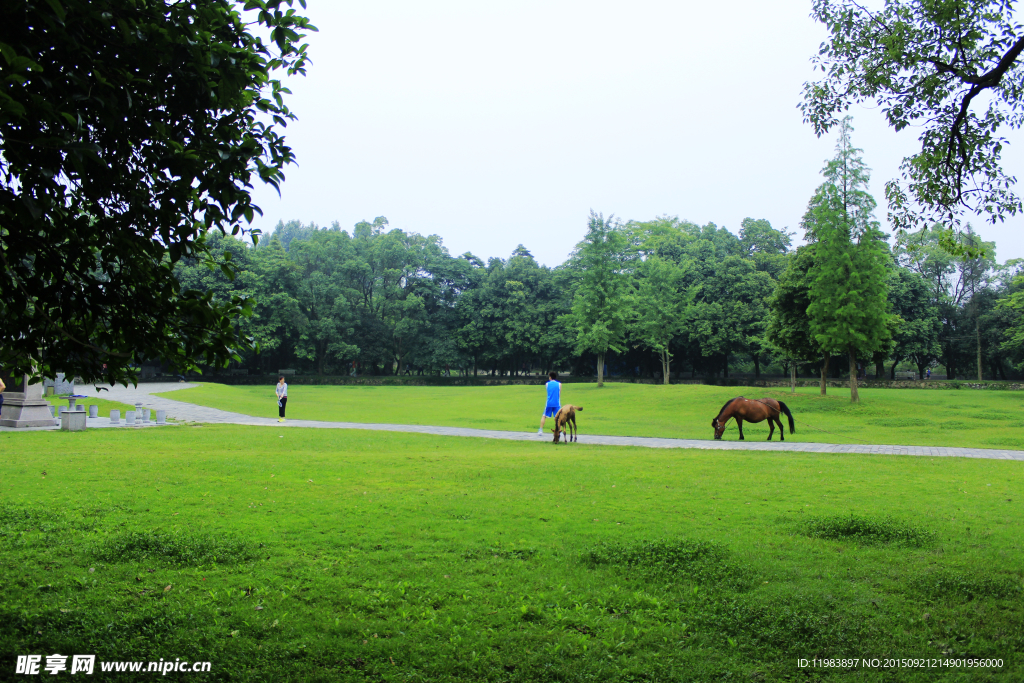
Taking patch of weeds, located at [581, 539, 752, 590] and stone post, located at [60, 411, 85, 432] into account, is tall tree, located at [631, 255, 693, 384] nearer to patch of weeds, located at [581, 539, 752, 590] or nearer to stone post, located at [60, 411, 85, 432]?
stone post, located at [60, 411, 85, 432]

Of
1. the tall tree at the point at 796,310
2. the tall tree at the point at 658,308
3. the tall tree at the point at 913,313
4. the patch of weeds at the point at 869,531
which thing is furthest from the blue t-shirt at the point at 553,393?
the tall tree at the point at 913,313

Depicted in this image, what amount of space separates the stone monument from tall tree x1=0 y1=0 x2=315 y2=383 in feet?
62.6

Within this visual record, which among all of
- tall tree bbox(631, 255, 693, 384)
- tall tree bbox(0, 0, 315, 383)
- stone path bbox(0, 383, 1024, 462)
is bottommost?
stone path bbox(0, 383, 1024, 462)

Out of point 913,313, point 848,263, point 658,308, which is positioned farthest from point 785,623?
point 913,313

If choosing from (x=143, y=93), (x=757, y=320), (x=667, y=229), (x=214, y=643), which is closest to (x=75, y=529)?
(x=214, y=643)

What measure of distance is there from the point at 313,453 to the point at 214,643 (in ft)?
37.4

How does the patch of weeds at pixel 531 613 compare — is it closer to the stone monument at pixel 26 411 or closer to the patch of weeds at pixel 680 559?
the patch of weeds at pixel 680 559

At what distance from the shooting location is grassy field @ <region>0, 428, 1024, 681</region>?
4.77 m

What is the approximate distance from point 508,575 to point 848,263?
34647mm

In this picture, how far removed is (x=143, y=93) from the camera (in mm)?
4941

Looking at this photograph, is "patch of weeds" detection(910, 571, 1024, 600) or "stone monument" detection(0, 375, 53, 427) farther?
"stone monument" detection(0, 375, 53, 427)

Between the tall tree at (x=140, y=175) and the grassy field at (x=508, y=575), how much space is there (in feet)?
7.12

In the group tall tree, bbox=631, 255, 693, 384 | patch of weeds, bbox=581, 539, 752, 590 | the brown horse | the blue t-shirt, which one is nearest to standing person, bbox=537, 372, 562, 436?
the blue t-shirt

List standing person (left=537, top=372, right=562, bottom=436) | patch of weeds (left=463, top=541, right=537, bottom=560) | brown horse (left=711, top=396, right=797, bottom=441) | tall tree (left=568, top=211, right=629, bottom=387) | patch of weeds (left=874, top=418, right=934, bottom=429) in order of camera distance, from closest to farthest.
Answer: patch of weeds (left=463, top=541, right=537, bottom=560), standing person (left=537, top=372, right=562, bottom=436), brown horse (left=711, top=396, right=797, bottom=441), patch of weeds (left=874, top=418, right=934, bottom=429), tall tree (left=568, top=211, right=629, bottom=387)
